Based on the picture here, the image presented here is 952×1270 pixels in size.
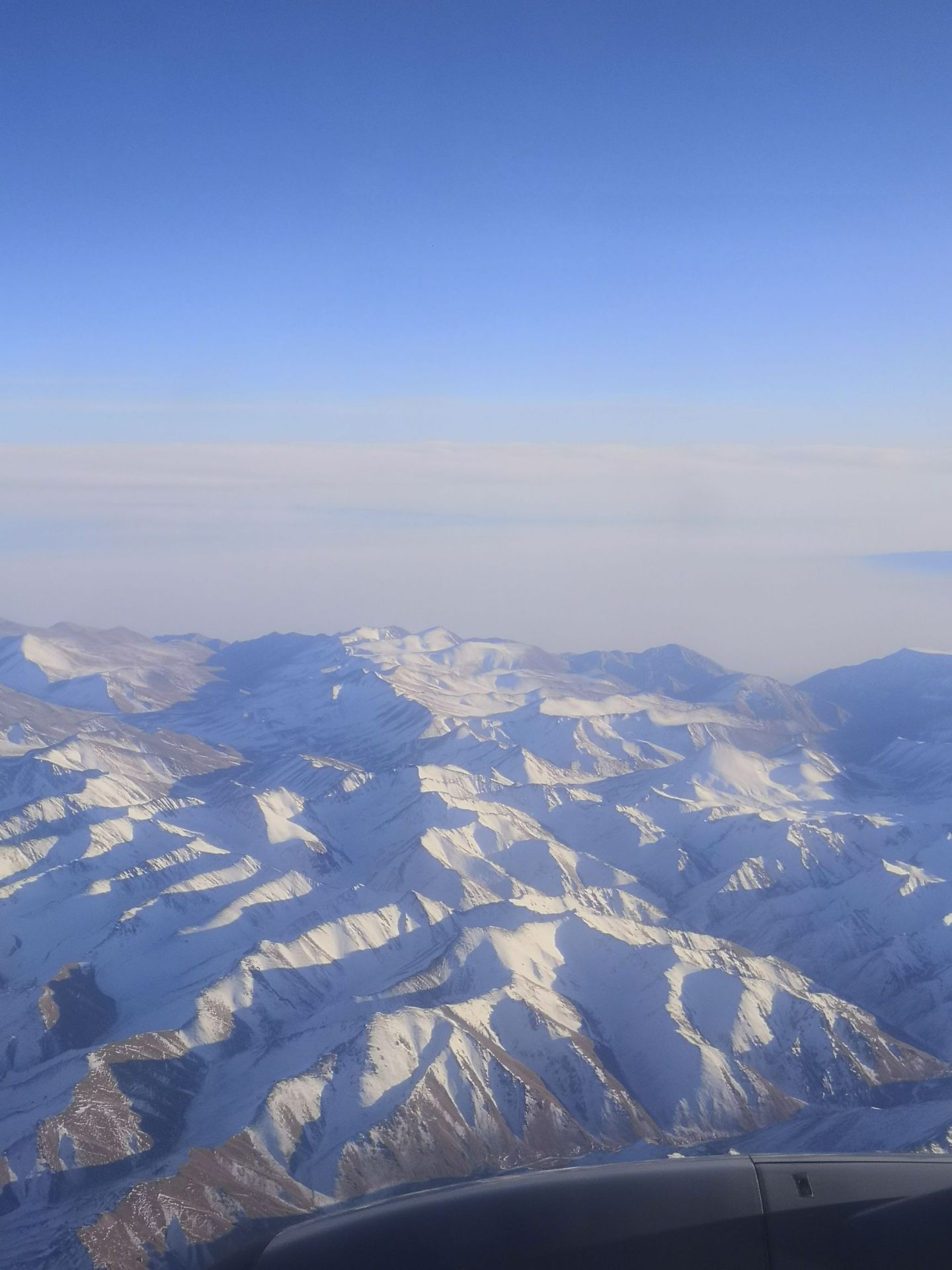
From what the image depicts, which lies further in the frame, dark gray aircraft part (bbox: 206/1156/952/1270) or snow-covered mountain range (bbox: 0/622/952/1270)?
snow-covered mountain range (bbox: 0/622/952/1270)

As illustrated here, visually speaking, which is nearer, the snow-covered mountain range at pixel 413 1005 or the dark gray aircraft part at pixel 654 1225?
the dark gray aircraft part at pixel 654 1225

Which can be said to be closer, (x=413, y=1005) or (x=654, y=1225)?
(x=654, y=1225)

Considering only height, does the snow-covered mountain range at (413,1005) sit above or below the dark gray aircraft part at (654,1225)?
below

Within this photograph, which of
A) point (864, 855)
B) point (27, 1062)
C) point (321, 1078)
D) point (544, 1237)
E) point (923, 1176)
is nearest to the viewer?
point (544, 1237)

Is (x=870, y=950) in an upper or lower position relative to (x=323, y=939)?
lower

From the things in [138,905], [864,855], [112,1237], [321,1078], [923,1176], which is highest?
[923,1176]

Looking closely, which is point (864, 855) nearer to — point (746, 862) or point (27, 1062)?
point (746, 862)

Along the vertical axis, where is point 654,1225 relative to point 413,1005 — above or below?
above

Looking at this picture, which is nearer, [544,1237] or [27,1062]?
[544,1237]

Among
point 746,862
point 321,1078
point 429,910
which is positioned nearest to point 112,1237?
point 321,1078

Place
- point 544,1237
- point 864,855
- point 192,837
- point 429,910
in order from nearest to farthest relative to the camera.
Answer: point 544,1237 → point 429,910 → point 192,837 → point 864,855

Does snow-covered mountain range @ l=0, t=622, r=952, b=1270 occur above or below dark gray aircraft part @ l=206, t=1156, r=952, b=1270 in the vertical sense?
below
